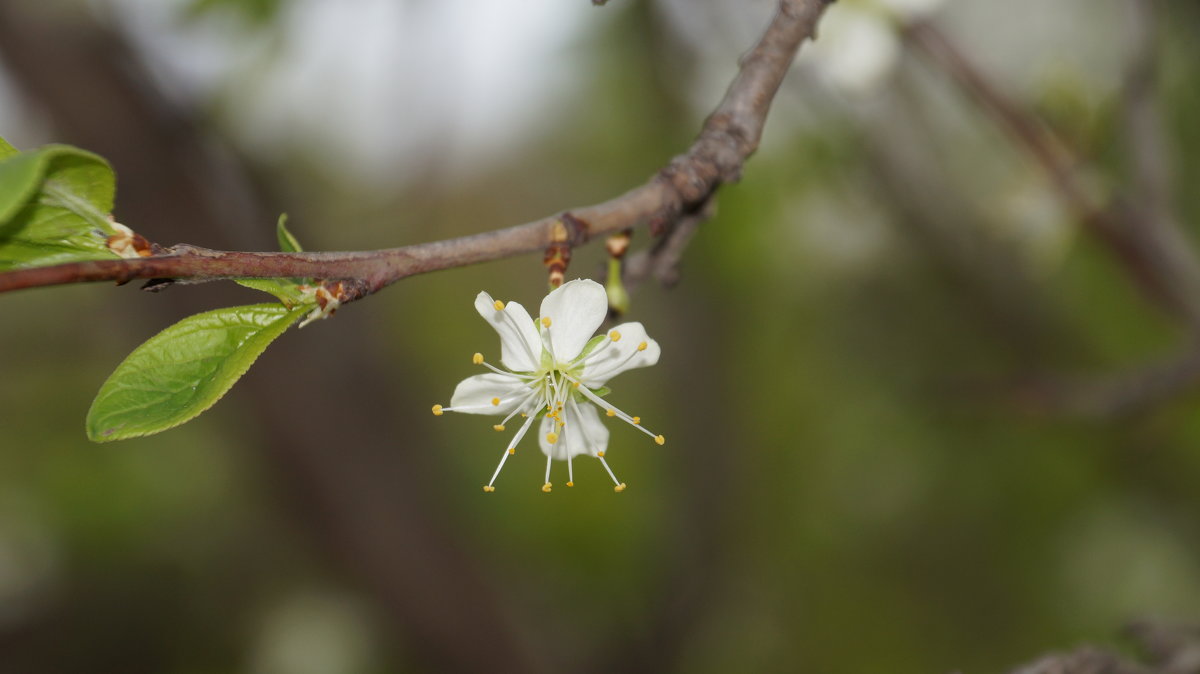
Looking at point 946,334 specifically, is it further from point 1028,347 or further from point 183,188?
point 183,188

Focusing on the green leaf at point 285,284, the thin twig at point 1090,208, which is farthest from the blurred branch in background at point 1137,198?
the green leaf at point 285,284

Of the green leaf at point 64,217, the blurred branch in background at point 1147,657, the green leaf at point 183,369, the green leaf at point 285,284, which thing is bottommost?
the blurred branch in background at point 1147,657

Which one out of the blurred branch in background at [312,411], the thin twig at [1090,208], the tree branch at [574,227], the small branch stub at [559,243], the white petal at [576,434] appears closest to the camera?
the tree branch at [574,227]

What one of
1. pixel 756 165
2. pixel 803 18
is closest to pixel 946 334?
pixel 756 165

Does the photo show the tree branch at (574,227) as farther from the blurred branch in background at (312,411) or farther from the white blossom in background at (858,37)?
the blurred branch in background at (312,411)

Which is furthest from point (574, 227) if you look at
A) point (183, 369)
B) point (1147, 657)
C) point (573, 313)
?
point (1147, 657)

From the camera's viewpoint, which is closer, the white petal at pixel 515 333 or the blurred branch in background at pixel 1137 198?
the white petal at pixel 515 333
